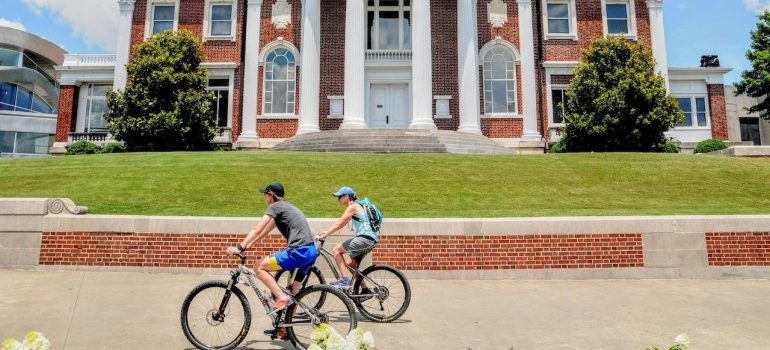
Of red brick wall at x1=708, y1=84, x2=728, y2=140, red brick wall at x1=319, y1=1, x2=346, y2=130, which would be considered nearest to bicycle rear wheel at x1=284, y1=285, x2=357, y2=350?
red brick wall at x1=319, y1=1, x2=346, y2=130

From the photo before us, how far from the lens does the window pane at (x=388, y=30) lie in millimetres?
26453

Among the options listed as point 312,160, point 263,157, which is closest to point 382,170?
point 312,160

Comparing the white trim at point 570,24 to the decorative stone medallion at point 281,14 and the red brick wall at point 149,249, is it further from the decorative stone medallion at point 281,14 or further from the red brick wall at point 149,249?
the red brick wall at point 149,249

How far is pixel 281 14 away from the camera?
2722 cm

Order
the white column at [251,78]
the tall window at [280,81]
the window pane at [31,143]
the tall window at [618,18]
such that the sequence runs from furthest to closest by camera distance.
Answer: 1. the window pane at [31,143]
2. the tall window at [618,18]
3. the tall window at [280,81]
4. the white column at [251,78]

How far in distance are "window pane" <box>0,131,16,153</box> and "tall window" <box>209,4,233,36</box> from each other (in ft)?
84.2

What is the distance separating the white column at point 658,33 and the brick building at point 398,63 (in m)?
0.06

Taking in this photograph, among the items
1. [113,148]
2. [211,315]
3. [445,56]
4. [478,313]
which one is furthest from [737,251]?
[113,148]

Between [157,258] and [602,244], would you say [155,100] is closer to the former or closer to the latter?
[157,258]

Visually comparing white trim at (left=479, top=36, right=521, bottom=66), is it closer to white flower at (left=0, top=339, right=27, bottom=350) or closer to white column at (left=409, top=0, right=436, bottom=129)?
white column at (left=409, top=0, right=436, bottom=129)

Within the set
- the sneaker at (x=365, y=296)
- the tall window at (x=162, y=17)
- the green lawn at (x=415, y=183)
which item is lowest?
the sneaker at (x=365, y=296)

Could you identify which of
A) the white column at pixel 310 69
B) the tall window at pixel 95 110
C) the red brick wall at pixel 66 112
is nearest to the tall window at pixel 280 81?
the white column at pixel 310 69

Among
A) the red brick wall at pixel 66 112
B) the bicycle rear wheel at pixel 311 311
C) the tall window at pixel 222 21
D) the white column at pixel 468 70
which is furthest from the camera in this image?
the red brick wall at pixel 66 112

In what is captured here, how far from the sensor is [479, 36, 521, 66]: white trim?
26609mm
